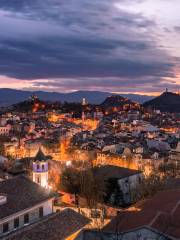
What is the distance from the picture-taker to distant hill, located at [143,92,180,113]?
576 feet

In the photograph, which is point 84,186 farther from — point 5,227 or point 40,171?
point 5,227

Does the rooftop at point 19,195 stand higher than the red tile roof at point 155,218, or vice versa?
the rooftop at point 19,195

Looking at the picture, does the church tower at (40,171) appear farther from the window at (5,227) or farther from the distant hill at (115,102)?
the distant hill at (115,102)

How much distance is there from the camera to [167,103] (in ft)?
596

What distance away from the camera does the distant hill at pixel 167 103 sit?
175625 millimetres

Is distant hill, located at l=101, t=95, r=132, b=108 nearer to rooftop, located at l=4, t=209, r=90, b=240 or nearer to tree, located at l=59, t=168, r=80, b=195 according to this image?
tree, located at l=59, t=168, r=80, b=195

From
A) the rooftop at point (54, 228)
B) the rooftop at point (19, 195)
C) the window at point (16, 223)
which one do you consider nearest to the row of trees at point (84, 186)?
the rooftop at point (19, 195)

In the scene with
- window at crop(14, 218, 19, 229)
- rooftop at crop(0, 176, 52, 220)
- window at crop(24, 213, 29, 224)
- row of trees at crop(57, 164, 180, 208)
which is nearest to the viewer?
window at crop(14, 218, 19, 229)

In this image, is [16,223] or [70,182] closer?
[16,223]

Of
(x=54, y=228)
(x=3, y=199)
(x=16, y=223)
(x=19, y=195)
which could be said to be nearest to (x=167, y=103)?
(x=19, y=195)

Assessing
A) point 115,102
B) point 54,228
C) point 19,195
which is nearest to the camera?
point 54,228

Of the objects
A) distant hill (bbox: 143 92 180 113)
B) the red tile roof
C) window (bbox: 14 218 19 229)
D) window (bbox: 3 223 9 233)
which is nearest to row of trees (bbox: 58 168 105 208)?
the red tile roof

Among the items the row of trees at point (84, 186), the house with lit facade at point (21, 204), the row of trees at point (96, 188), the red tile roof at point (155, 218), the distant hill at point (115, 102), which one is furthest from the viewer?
the distant hill at point (115, 102)

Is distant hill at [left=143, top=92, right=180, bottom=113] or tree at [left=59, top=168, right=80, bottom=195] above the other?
distant hill at [left=143, top=92, right=180, bottom=113]
